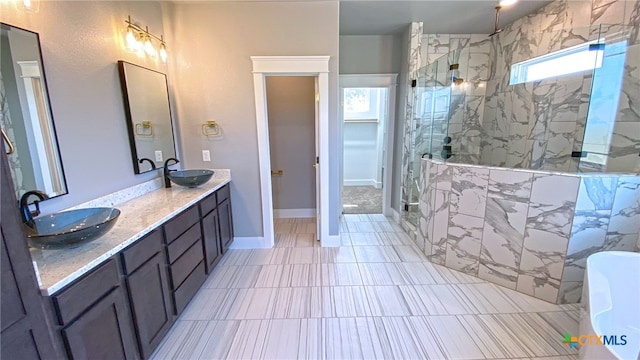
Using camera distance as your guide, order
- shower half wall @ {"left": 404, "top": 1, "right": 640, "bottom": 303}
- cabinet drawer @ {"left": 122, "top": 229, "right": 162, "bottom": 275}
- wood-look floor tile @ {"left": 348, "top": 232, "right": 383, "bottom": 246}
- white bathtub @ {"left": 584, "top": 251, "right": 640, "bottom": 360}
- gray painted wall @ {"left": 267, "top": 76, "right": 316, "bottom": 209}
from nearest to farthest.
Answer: cabinet drawer @ {"left": 122, "top": 229, "right": 162, "bottom": 275} → white bathtub @ {"left": 584, "top": 251, "right": 640, "bottom": 360} → shower half wall @ {"left": 404, "top": 1, "right": 640, "bottom": 303} → wood-look floor tile @ {"left": 348, "top": 232, "right": 383, "bottom": 246} → gray painted wall @ {"left": 267, "top": 76, "right": 316, "bottom": 209}

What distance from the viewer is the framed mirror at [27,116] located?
1349 mm

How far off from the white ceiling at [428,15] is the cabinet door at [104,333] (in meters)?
3.31

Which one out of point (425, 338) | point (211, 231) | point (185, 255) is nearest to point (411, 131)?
point (425, 338)

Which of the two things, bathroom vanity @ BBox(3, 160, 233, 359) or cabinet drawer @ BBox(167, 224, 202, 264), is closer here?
bathroom vanity @ BBox(3, 160, 233, 359)

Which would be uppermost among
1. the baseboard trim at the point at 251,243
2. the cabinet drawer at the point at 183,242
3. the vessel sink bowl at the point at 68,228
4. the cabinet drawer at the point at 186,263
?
the vessel sink bowl at the point at 68,228

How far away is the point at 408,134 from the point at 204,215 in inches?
113

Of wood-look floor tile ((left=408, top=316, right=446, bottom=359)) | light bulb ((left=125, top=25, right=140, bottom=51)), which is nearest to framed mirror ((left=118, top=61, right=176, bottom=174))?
light bulb ((left=125, top=25, right=140, bottom=51))

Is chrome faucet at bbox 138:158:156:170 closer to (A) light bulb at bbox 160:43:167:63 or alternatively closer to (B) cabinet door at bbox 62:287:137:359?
(A) light bulb at bbox 160:43:167:63

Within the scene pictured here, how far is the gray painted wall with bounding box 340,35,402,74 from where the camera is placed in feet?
12.8

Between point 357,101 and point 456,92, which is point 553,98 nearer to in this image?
point 456,92

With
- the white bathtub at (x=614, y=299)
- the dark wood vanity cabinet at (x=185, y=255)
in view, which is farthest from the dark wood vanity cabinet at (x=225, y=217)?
A: the white bathtub at (x=614, y=299)

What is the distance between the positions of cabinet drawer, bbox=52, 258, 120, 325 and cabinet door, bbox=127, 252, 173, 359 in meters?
0.16

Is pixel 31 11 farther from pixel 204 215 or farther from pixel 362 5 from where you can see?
pixel 362 5

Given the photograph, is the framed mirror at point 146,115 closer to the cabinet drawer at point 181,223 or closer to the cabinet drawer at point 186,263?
the cabinet drawer at point 181,223
